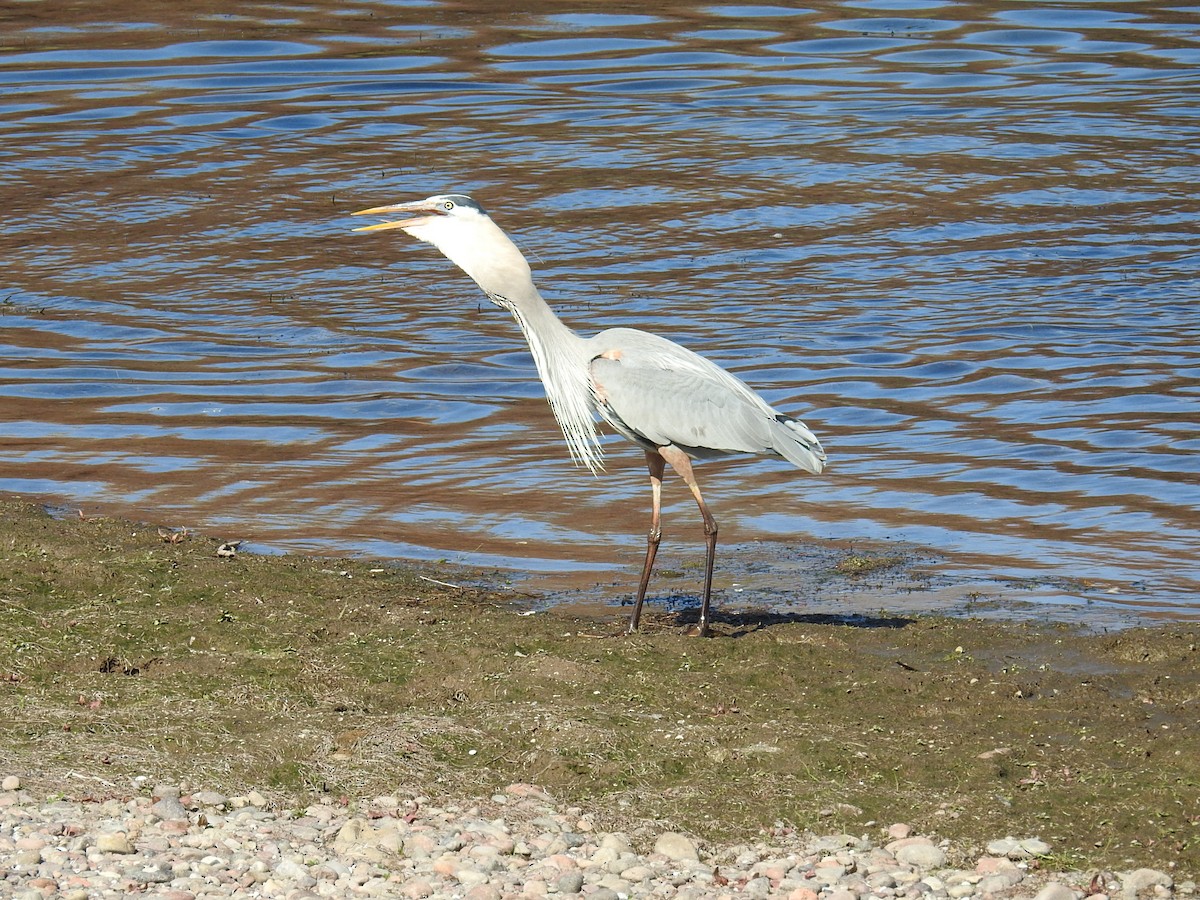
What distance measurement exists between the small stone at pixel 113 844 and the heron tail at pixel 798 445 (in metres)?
3.63

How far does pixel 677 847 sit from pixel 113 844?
1.63 metres

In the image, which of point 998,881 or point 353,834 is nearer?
point 998,881

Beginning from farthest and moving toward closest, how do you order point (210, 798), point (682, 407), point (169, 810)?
1. point (682, 407)
2. point (210, 798)
3. point (169, 810)

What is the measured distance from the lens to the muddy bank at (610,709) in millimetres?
5508

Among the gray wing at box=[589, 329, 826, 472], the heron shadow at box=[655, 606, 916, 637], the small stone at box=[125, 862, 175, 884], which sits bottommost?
the heron shadow at box=[655, 606, 916, 637]

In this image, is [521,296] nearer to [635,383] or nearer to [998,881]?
[635,383]

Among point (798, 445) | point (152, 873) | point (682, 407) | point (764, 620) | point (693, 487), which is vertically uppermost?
point (682, 407)

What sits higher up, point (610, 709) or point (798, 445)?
point (798, 445)

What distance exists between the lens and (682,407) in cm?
767

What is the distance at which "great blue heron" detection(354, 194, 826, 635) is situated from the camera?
24.8 feet

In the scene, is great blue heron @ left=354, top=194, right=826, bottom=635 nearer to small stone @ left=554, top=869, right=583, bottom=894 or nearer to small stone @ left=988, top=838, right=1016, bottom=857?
small stone @ left=988, top=838, right=1016, bottom=857

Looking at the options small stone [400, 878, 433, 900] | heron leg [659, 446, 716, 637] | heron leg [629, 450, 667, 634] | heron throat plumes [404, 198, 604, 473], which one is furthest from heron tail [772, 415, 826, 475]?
small stone [400, 878, 433, 900]

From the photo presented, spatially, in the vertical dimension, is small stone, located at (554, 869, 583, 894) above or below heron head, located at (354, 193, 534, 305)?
below

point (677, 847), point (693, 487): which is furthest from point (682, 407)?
point (677, 847)
